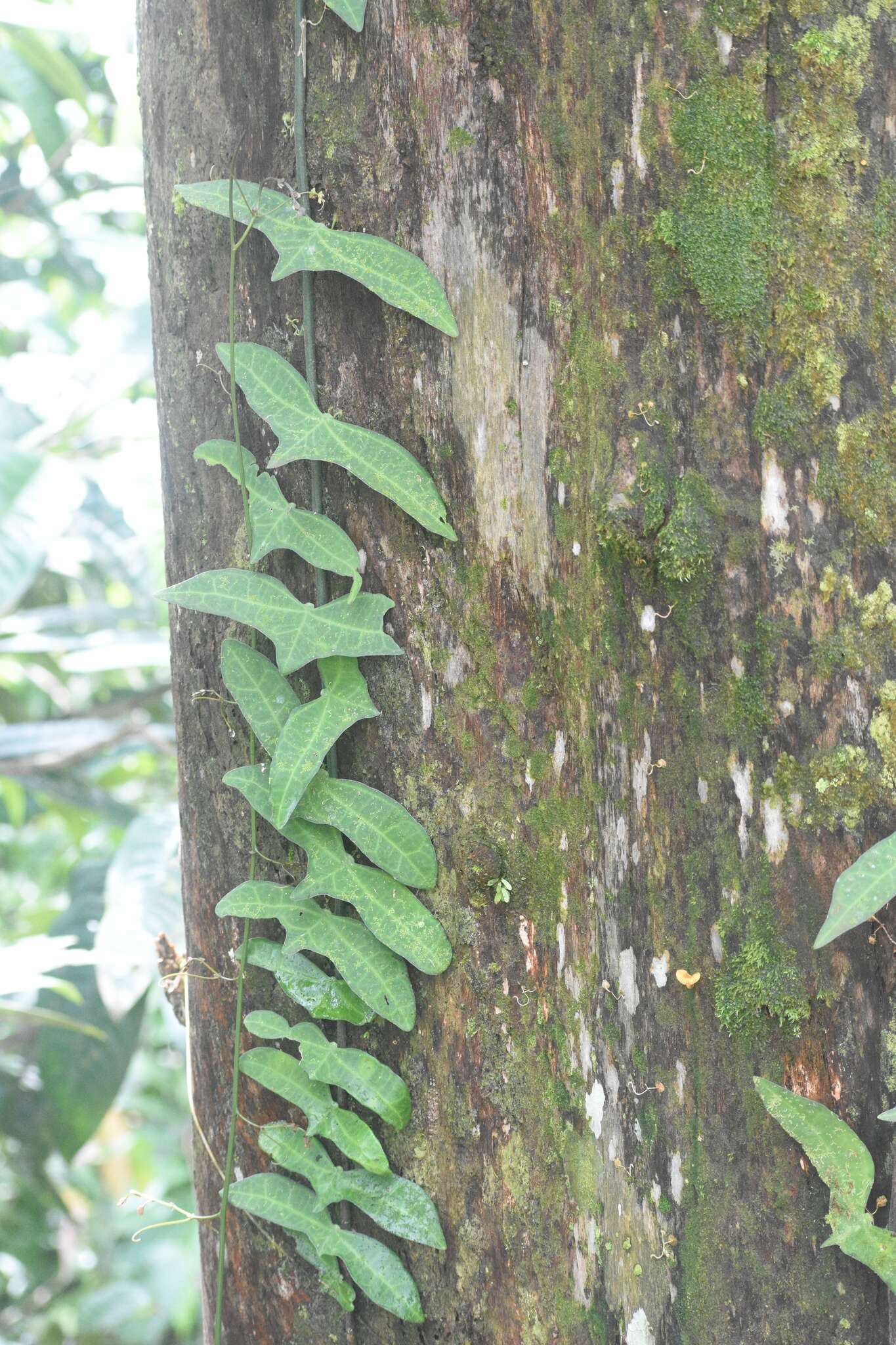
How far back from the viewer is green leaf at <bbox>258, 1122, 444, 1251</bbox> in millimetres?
868

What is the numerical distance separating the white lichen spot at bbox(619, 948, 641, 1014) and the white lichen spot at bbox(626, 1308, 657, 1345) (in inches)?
9.8

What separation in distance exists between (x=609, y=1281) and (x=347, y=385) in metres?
0.80

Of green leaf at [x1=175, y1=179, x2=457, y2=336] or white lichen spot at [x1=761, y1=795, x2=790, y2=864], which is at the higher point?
green leaf at [x1=175, y1=179, x2=457, y2=336]

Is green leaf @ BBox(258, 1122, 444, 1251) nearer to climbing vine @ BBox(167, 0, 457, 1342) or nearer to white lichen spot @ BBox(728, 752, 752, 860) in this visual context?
climbing vine @ BBox(167, 0, 457, 1342)

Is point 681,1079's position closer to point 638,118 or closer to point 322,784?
point 322,784

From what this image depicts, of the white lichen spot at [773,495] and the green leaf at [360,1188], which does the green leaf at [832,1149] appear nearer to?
the green leaf at [360,1188]

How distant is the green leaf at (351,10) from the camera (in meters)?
0.84

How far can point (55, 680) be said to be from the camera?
122 inches

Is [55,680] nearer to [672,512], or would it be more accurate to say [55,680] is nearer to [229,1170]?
[229,1170]

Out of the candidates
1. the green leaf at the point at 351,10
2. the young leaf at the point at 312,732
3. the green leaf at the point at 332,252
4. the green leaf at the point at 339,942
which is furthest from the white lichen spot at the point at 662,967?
the green leaf at the point at 351,10

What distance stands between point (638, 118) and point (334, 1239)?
1009mm

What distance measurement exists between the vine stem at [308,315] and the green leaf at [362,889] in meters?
0.04

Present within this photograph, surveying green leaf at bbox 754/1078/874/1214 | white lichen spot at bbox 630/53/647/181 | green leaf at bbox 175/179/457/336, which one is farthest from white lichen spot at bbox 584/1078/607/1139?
white lichen spot at bbox 630/53/647/181

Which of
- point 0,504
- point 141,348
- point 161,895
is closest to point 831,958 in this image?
point 161,895
